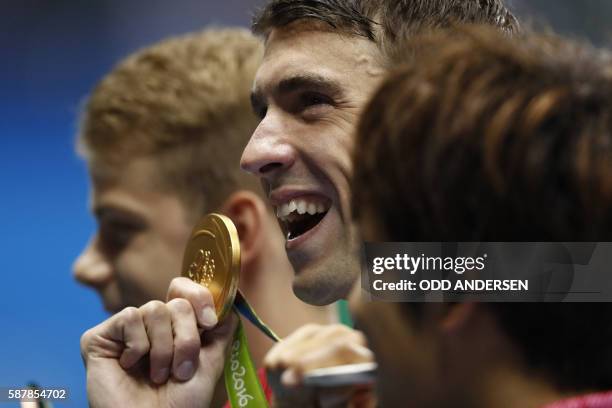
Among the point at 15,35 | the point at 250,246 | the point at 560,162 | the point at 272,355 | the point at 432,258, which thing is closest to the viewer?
the point at 560,162

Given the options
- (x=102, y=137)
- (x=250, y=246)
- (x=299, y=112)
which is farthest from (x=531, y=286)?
(x=102, y=137)

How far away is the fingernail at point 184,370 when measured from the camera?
5.11ft

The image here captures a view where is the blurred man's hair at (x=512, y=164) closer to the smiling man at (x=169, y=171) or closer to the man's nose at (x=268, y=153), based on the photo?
the man's nose at (x=268, y=153)

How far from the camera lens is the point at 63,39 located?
11.7ft

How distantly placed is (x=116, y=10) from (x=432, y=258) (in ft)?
9.14

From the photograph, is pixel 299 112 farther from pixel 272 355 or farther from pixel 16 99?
pixel 16 99

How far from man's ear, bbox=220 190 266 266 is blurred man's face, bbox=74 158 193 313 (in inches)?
4.7

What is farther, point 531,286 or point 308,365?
point 308,365

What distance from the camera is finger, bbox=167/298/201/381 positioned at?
1525mm

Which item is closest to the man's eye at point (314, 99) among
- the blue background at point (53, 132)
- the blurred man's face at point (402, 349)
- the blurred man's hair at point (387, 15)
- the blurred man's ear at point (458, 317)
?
the blurred man's hair at point (387, 15)

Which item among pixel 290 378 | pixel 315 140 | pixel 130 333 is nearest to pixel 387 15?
pixel 315 140

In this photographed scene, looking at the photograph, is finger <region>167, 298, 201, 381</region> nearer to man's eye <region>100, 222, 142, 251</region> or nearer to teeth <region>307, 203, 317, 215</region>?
teeth <region>307, 203, 317, 215</region>

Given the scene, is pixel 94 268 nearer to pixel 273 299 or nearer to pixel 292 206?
pixel 273 299

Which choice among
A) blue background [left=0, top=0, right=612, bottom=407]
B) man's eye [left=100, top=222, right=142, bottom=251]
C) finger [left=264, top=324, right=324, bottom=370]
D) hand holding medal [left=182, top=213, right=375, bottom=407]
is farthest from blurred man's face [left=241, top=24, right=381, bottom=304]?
blue background [left=0, top=0, right=612, bottom=407]
